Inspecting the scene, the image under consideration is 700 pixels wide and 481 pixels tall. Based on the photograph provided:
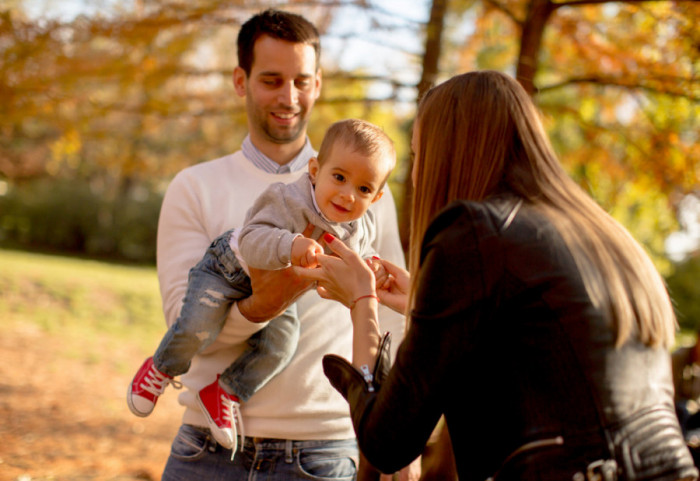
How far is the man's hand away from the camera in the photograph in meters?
2.36

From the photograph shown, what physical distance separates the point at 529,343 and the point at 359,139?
1.15 m

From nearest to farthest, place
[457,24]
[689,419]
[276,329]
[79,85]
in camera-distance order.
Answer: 1. [276,329]
2. [689,419]
3. [79,85]
4. [457,24]

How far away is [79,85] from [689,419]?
18.4 feet

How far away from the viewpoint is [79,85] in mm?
6270

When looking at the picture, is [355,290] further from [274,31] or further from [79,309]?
[79,309]

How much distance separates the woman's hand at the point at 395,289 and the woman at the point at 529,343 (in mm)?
674

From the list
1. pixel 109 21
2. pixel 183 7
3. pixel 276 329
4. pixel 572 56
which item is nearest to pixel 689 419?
pixel 276 329

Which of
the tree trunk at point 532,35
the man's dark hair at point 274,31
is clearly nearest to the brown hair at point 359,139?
the man's dark hair at point 274,31

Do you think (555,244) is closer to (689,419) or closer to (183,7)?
(689,419)

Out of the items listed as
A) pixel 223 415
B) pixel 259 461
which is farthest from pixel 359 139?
pixel 259 461

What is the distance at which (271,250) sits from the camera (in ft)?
7.50

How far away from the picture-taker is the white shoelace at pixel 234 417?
2.44m

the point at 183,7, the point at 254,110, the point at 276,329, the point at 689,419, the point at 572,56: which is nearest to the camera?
the point at 276,329

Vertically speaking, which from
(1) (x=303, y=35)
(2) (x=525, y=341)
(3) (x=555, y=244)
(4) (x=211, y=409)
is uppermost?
(1) (x=303, y=35)
